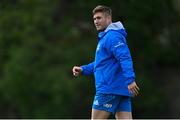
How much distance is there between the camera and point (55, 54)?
58.7ft

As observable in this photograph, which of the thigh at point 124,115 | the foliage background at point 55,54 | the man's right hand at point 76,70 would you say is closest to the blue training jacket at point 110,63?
the thigh at point 124,115

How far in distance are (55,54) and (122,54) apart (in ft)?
37.6

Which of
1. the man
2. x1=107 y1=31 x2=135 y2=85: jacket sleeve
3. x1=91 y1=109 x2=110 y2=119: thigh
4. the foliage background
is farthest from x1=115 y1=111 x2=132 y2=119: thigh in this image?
the foliage background

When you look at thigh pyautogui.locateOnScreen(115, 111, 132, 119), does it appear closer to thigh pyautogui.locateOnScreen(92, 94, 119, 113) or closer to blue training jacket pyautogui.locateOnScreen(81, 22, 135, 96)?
thigh pyautogui.locateOnScreen(92, 94, 119, 113)

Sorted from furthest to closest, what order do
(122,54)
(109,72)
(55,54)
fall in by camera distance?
(55,54)
(109,72)
(122,54)

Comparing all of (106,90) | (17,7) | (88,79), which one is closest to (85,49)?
(88,79)

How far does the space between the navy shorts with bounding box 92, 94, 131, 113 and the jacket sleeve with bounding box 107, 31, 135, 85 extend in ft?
1.45

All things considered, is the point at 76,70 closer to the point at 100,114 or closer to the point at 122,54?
the point at 100,114

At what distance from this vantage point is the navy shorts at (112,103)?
266 inches

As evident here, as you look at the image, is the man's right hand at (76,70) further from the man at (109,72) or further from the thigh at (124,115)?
the thigh at (124,115)

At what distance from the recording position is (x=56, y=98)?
17297mm

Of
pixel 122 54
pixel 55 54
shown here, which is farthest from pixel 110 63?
pixel 55 54

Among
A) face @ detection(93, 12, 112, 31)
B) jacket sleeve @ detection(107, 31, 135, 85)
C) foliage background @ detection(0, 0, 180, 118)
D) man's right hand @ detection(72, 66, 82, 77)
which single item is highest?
face @ detection(93, 12, 112, 31)

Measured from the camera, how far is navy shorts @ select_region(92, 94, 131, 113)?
22.2ft
